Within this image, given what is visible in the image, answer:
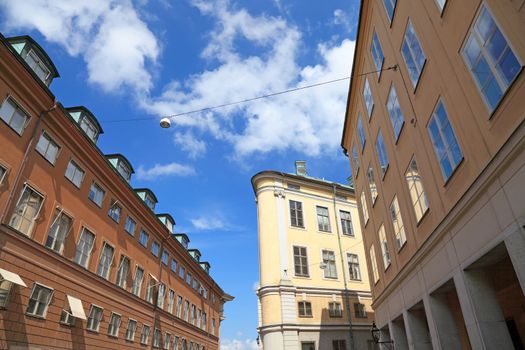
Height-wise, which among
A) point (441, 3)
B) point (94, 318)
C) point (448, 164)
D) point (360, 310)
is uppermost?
point (441, 3)

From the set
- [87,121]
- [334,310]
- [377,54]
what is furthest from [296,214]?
[377,54]

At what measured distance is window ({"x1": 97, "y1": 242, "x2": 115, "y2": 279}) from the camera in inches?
894

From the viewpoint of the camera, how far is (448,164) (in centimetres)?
1053

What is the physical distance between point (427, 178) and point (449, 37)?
4.36 meters

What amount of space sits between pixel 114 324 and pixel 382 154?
776 inches

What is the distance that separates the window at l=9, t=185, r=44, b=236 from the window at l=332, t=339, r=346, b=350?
2434 centimetres

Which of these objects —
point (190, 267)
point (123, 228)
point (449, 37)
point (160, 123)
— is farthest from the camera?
point (190, 267)

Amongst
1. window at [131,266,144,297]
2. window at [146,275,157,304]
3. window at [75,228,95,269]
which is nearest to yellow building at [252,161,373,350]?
window at [146,275,157,304]

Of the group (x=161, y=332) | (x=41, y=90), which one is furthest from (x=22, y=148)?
(x=161, y=332)

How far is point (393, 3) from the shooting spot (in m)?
14.1

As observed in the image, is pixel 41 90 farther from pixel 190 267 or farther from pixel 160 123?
pixel 190 267

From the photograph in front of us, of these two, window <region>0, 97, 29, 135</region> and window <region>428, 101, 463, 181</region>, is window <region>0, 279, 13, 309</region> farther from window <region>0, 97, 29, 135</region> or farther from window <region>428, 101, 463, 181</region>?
window <region>428, 101, 463, 181</region>

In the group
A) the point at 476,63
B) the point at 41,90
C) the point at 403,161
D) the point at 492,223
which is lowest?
the point at 492,223

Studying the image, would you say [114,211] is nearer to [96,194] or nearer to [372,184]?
[96,194]
